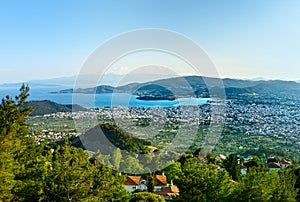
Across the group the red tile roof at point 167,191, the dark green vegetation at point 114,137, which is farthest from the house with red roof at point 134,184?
the dark green vegetation at point 114,137

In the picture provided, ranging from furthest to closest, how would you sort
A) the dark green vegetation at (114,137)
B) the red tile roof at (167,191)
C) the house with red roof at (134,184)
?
the dark green vegetation at (114,137)
the house with red roof at (134,184)
the red tile roof at (167,191)

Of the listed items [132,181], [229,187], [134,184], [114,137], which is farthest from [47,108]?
[229,187]

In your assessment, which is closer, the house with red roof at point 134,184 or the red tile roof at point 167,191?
the red tile roof at point 167,191

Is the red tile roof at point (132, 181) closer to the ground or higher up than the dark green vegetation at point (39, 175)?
closer to the ground

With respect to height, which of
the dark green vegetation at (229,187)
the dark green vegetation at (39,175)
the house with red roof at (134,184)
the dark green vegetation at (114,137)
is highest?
the dark green vegetation at (39,175)

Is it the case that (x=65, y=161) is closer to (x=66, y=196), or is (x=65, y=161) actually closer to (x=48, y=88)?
(x=66, y=196)

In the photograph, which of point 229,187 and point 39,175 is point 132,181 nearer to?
point 229,187

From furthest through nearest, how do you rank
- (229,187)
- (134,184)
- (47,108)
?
(47,108)
(134,184)
(229,187)

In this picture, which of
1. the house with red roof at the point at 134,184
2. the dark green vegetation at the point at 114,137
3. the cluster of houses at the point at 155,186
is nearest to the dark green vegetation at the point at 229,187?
the cluster of houses at the point at 155,186

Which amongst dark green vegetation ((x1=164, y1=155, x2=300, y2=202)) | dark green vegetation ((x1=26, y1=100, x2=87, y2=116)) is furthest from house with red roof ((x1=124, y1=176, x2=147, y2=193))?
dark green vegetation ((x1=26, y1=100, x2=87, y2=116))

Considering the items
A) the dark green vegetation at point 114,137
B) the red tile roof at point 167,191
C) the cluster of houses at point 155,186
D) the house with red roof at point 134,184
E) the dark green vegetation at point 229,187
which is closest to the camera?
the dark green vegetation at point 229,187

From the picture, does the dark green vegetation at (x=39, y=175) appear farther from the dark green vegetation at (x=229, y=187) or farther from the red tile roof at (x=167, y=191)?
the red tile roof at (x=167, y=191)
